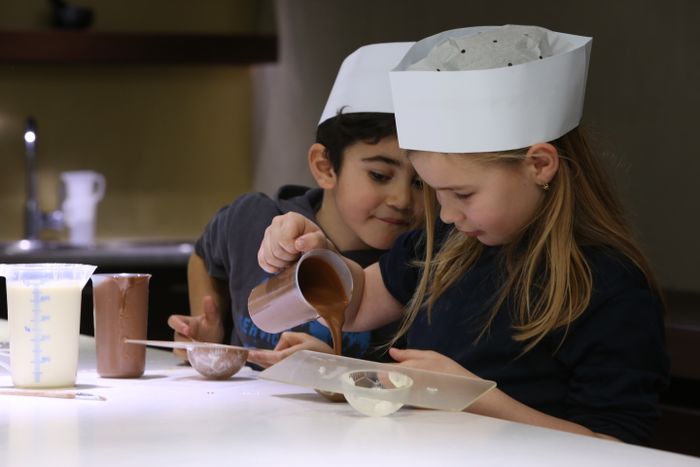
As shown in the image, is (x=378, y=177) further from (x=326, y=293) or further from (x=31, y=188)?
(x=31, y=188)

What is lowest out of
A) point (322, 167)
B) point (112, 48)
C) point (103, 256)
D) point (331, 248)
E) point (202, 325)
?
point (103, 256)

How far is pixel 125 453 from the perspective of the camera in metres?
0.99

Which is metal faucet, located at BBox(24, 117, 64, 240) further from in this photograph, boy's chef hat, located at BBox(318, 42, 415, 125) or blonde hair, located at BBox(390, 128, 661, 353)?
blonde hair, located at BBox(390, 128, 661, 353)

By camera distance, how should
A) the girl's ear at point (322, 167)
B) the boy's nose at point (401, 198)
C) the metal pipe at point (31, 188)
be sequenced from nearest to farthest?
the boy's nose at point (401, 198), the girl's ear at point (322, 167), the metal pipe at point (31, 188)

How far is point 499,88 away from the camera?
1464 millimetres

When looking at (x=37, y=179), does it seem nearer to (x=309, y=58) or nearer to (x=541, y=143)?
(x=309, y=58)

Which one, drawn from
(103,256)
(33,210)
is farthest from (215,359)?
(33,210)

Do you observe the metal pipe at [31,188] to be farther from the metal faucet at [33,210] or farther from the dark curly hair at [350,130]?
the dark curly hair at [350,130]

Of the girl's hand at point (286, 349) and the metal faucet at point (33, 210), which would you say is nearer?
the girl's hand at point (286, 349)

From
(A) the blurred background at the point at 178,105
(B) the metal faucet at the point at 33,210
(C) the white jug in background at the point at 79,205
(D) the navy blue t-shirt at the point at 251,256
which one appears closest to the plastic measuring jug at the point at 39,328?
(D) the navy blue t-shirt at the point at 251,256

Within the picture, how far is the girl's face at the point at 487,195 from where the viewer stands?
1455 mm

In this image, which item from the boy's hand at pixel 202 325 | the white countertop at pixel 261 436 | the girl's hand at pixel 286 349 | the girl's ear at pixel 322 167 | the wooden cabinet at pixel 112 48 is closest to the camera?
the white countertop at pixel 261 436

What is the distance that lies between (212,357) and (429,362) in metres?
0.34

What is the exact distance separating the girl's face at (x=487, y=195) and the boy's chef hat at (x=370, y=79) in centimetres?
51
